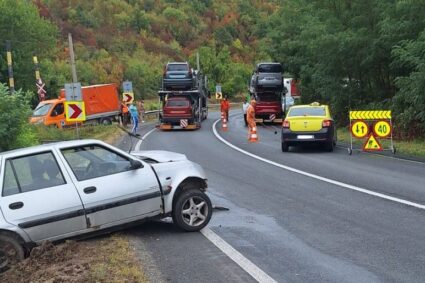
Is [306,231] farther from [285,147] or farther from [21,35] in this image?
[21,35]

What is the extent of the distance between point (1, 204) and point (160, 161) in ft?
7.91

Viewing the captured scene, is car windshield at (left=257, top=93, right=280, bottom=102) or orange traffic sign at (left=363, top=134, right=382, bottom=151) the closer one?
orange traffic sign at (left=363, top=134, right=382, bottom=151)

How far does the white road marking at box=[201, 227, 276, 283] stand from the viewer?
645 cm

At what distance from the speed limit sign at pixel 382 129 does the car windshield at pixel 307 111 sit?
7.02 feet

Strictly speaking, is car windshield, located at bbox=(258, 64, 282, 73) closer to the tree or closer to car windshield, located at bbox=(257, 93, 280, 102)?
car windshield, located at bbox=(257, 93, 280, 102)

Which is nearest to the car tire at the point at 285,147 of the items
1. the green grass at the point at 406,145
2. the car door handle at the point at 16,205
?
the green grass at the point at 406,145

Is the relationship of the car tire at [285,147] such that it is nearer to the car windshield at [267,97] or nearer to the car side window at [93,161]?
the car side window at [93,161]

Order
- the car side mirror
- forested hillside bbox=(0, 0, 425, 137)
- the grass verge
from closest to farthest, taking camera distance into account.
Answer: the grass verge → the car side mirror → forested hillside bbox=(0, 0, 425, 137)

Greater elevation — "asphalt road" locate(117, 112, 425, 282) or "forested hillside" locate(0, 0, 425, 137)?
"forested hillside" locate(0, 0, 425, 137)

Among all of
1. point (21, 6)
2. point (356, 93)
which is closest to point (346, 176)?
point (356, 93)

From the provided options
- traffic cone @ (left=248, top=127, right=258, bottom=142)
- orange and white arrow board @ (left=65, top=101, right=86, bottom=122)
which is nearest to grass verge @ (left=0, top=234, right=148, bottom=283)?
orange and white arrow board @ (left=65, top=101, right=86, bottom=122)

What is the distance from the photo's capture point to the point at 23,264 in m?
6.92

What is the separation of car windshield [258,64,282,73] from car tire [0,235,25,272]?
35.7 metres

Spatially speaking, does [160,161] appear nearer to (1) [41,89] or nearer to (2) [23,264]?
(2) [23,264]
